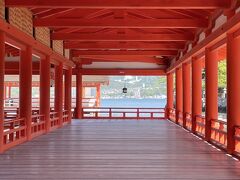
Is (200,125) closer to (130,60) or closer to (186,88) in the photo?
(186,88)

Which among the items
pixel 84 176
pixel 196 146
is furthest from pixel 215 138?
pixel 84 176

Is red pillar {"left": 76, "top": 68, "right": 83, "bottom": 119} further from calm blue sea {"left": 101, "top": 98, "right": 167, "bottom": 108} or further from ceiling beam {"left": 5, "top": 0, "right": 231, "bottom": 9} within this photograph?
calm blue sea {"left": 101, "top": 98, "right": 167, "bottom": 108}

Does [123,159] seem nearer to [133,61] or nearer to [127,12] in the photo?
[127,12]

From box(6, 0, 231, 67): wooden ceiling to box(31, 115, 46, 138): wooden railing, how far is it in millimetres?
2735

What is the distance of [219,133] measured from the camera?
898 centimetres

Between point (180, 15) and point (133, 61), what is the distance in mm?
8934

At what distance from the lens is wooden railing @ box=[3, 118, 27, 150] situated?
26.9 ft

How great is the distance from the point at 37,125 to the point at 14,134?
211cm

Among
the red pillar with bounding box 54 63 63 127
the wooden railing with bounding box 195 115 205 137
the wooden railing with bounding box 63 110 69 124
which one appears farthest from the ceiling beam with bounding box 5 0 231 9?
the wooden railing with bounding box 63 110 69 124

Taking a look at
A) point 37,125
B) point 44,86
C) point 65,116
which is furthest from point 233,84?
point 65,116

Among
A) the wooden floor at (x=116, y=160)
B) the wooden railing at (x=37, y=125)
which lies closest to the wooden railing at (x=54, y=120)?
the wooden railing at (x=37, y=125)

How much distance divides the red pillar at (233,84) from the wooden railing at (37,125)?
547cm

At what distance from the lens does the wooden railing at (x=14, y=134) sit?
323 inches

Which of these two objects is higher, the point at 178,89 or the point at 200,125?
the point at 178,89
